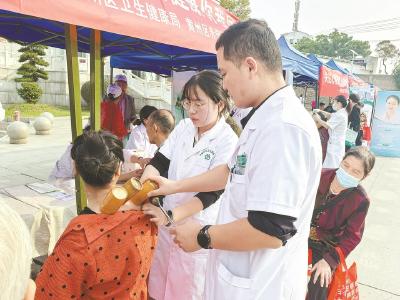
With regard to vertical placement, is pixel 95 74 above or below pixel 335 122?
above

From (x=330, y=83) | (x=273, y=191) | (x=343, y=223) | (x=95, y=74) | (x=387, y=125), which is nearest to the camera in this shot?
(x=273, y=191)

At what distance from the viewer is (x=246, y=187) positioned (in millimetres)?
1174

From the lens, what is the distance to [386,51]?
62000 millimetres

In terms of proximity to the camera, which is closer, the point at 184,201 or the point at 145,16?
the point at 184,201

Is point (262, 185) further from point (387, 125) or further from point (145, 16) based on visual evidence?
point (387, 125)

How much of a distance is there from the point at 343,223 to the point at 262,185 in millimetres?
1614

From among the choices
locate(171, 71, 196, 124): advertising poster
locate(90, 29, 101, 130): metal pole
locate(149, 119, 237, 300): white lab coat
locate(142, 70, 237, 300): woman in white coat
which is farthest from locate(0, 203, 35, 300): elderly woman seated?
locate(171, 71, 196, 124): advertising poster

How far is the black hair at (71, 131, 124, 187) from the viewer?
134 cm

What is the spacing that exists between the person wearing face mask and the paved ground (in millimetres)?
1142

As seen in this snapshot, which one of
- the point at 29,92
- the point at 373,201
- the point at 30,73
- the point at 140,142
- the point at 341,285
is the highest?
the point at 30,73

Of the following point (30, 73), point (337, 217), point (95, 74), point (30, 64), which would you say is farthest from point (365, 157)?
point (30, 64)

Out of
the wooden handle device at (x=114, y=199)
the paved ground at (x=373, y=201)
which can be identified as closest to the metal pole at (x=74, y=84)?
the wooden handle device at (x=114, y=199)

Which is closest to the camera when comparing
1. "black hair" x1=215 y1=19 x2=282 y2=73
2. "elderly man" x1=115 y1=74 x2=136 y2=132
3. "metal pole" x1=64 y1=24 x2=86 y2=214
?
"black hair" x1=215 y1=19 x2=282 y2=73

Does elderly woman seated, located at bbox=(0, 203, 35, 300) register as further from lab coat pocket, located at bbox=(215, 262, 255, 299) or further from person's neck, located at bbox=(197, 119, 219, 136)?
person's neck, located at bbox=(197, 119, 219, 136)
